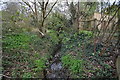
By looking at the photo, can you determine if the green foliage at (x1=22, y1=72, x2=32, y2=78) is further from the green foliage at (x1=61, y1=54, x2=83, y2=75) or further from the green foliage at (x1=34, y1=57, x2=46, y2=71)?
the green foliage at (x1=61, y1=54, x2=83, y2=75)

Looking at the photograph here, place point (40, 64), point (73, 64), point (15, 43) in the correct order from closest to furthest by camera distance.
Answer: point (73, 64) < point (40, 64) < point (15, 43)

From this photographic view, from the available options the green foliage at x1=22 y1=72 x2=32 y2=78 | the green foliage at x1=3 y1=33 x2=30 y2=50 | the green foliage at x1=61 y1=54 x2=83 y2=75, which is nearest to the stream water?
the green foliage at x1=61 y1=54 x2=83 y2=75

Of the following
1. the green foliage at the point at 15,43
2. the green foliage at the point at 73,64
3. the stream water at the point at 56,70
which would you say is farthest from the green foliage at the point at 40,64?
the green foliage at the point at 15,43

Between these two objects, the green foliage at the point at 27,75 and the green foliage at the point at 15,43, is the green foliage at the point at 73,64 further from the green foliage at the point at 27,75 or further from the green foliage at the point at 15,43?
the green foliage at the point at 15,43

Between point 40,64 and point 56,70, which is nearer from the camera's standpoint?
point 56,70

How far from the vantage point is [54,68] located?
3609 millimetres

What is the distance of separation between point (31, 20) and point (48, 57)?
119 inches

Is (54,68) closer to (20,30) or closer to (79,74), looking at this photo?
(79,74)

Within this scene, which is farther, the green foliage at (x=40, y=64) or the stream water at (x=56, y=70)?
the green foliage at (x=40, y=64)

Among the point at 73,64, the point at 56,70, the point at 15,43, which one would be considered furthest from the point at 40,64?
the point at 15,43

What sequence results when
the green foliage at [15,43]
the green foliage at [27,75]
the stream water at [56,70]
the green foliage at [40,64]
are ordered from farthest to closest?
the green foliage at [15,43], the green foliage at [40,64], the stream water at [56,70], the green foliage at [27,75]

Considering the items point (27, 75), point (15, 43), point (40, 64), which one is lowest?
point (27, 75)

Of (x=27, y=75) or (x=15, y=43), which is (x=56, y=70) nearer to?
(x=27, y=75)

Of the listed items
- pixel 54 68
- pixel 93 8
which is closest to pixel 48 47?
pixel 54 68
